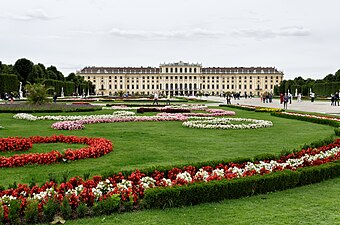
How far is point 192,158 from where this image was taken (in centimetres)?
682

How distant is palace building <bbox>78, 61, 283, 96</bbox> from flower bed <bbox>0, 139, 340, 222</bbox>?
10250 cm

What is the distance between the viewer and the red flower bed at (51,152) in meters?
6.21

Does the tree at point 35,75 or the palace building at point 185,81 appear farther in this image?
the palace building at point 185,81

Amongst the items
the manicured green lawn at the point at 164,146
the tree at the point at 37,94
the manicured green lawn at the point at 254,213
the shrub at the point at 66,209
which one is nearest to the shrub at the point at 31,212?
the shrub at the point at 66,209

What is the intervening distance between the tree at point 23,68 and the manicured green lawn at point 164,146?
4210 centimetres

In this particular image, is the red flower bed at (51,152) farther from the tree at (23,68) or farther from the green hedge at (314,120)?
the tree at (23,68)

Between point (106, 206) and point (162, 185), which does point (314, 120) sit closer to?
point (162, 185)

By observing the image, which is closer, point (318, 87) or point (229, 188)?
point (229, 188)

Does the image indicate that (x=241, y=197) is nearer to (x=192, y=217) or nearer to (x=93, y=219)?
(x=192, y=217)

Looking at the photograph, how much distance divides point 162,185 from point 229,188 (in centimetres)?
75

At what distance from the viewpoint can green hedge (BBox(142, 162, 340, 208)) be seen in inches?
166

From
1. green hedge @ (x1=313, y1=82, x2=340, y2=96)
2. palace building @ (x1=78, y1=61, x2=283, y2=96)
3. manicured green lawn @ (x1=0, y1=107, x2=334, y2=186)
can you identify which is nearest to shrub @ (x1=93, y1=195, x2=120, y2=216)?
manicured green lawn @ (x1=0, y1=107, x2=334, y2=186)

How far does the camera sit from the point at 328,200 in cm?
454

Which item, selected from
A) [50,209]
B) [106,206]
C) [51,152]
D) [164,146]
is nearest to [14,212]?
[50,209]
